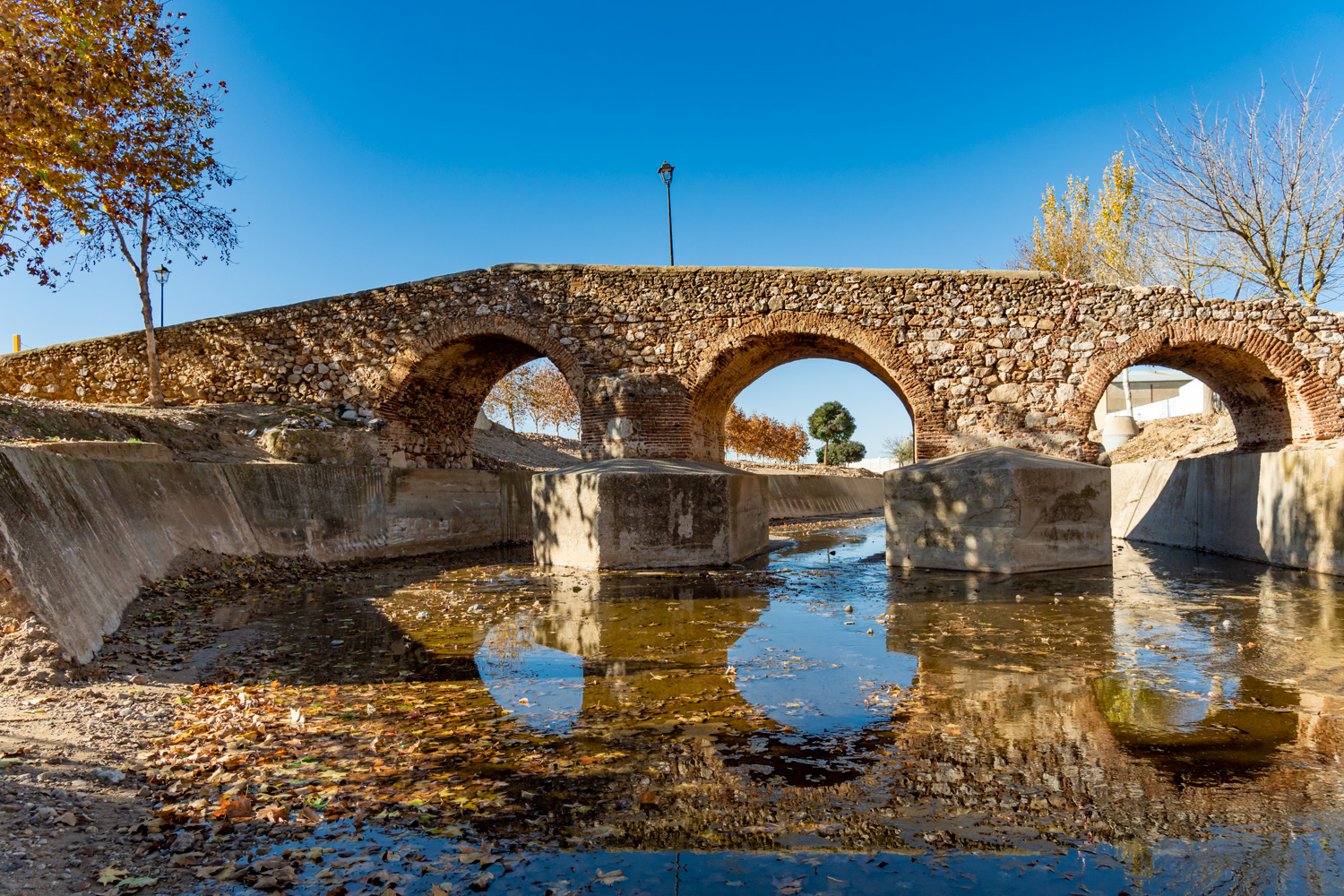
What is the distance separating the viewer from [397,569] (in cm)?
1032

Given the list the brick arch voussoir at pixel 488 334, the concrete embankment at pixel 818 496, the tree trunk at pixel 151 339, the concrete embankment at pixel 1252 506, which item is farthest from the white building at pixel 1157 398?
the tree trunk at pixel 151 339

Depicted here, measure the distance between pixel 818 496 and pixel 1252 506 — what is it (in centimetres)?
1490

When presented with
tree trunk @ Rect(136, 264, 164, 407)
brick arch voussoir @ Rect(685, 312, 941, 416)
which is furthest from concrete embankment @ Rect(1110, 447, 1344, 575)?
tree trunk @ Rect(136, 264, 164, 407)

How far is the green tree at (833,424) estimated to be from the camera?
5231 cm

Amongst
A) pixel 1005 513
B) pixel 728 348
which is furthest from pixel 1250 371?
pixel 728 348

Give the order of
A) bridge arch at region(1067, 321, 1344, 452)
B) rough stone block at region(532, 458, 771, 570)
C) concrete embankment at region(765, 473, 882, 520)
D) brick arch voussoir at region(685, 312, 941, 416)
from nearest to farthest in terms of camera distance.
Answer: rough stone block at region(532, 458, 771, 570) < bridge arch at region(1067, 321, 1344, 452) < brick arch voussoir at region(685, 312, 941, 416) < concrete embankment at region(765, 473, 882, 520)

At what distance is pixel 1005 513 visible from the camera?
8992 mm

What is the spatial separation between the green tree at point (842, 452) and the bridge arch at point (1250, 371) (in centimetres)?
3724

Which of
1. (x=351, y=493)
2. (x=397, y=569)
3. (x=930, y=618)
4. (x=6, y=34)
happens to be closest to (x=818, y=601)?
(x=930, y=618)

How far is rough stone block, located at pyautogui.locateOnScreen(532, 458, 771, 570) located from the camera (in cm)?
989

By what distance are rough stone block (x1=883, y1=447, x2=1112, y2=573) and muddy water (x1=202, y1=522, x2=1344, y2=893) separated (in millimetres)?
2051

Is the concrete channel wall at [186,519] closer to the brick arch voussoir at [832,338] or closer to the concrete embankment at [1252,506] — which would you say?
the brick arch voussoir at [832,338]

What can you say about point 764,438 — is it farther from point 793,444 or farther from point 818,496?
point 818,496

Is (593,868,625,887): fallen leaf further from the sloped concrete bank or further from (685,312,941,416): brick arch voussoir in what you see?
(685,312,941,416): brick arch voussoir
